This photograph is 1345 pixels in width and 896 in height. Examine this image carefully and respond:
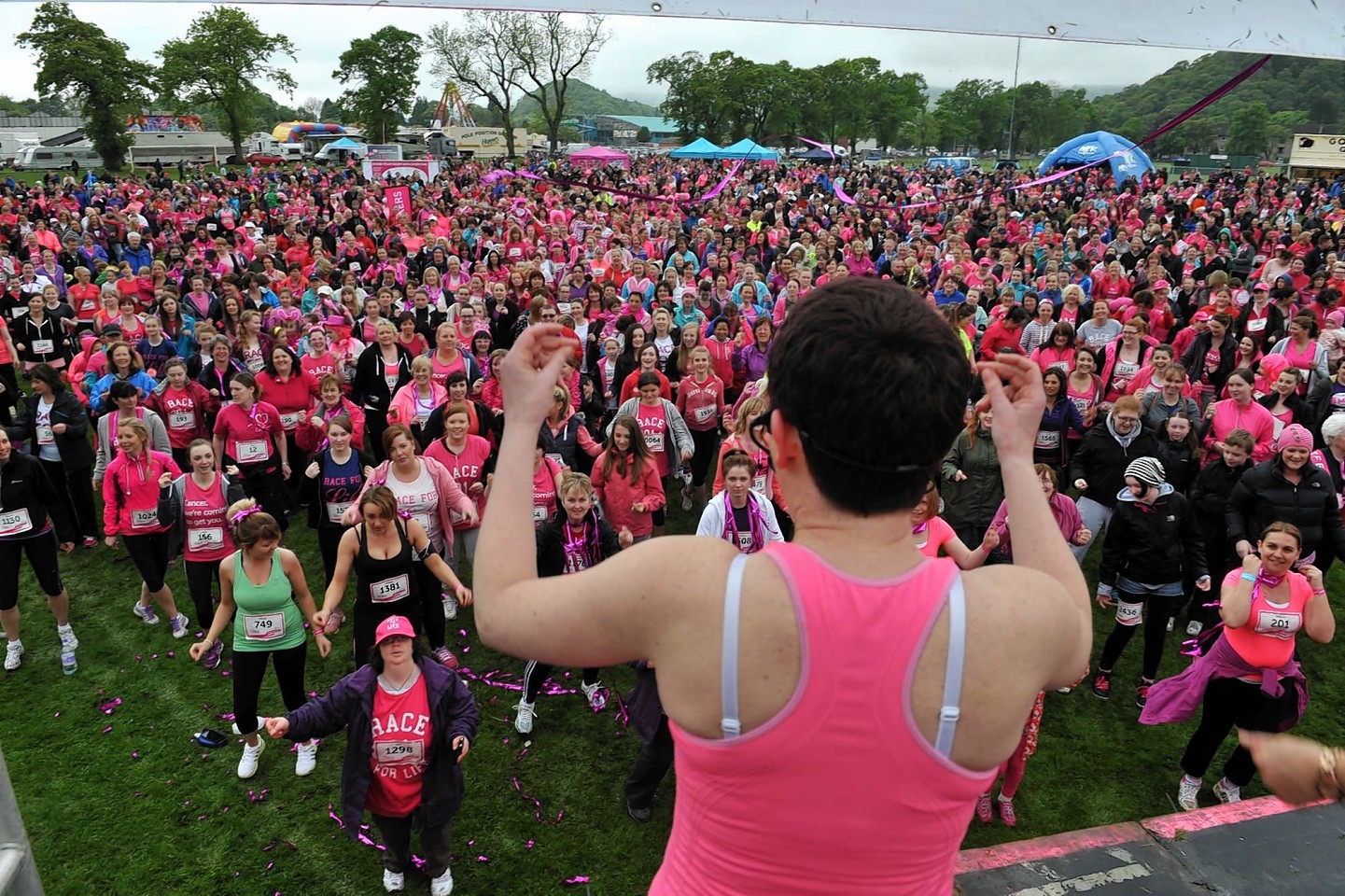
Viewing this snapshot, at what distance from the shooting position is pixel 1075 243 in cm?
1786

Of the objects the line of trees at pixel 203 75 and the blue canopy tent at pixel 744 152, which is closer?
the blue canopy tent at pixel 744 152

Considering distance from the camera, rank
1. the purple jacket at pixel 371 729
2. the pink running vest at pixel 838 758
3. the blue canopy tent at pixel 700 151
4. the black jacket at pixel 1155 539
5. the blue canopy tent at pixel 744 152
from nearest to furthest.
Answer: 1. the pink running vest at pixel 838 758
2. the purple jacket at pixel 371 729
3. the black jacket at pixel 1155 539
4. the blue canopy tent at pixel 744 152
5. the blue canopy tent at pixel 700 151

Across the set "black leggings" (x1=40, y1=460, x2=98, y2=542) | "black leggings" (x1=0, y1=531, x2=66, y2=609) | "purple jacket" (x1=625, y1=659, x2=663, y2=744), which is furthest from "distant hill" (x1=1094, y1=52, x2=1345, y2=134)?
"black leggings" (x1=40, y1=460, x2=98, y2=542)

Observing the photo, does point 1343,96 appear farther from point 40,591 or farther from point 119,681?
point 40,591

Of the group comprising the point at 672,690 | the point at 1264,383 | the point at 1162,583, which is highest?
the point at 672,690

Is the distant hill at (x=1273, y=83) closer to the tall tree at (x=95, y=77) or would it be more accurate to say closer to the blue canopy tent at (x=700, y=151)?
the blue canopy tent at (x=700, y=151)

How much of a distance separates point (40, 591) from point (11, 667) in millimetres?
1484

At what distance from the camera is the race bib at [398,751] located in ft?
13.0

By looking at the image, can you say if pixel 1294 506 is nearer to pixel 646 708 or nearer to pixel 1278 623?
pixel 1278 623

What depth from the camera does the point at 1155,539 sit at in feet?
18.6

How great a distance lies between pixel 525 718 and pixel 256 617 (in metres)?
1.76

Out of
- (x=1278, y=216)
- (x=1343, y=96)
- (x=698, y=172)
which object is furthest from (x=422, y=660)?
(x=698, y=172)

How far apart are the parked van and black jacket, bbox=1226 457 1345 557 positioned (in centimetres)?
6877

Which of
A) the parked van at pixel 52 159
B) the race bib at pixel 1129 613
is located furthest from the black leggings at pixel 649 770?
the parked van at pixel 52 159
